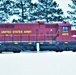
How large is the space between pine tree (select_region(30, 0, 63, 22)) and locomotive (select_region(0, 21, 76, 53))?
4.80 meters

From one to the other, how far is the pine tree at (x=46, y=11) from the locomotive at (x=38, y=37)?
4796 millimetres

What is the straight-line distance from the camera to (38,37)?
1380cm

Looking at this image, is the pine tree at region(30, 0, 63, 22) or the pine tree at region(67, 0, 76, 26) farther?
the pine tree at region(67, 0, 76, 26)

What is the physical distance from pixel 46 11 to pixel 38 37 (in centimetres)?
571

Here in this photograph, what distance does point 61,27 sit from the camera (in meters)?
13.9

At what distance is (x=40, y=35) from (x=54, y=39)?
824mm

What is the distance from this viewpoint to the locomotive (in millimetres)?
13219

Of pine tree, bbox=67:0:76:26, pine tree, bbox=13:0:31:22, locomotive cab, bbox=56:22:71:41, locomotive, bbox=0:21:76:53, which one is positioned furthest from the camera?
pine tree, bbox=67:0:76:26

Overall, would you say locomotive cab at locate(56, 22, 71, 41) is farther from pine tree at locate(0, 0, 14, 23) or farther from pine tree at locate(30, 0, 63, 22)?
pine tree at locate(0, 0, 14, 23)

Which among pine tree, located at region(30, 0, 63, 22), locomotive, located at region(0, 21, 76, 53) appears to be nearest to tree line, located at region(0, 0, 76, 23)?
pine tree, located at region(30, 0, 63, 22)

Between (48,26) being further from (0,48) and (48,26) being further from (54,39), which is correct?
(0,48)

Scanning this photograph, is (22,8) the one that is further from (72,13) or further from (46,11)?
(72,13)

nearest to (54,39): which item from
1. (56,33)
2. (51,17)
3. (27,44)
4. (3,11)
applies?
(56,33)

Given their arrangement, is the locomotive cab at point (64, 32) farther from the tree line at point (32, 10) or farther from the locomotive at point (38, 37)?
the tree line at point (32, 10)
